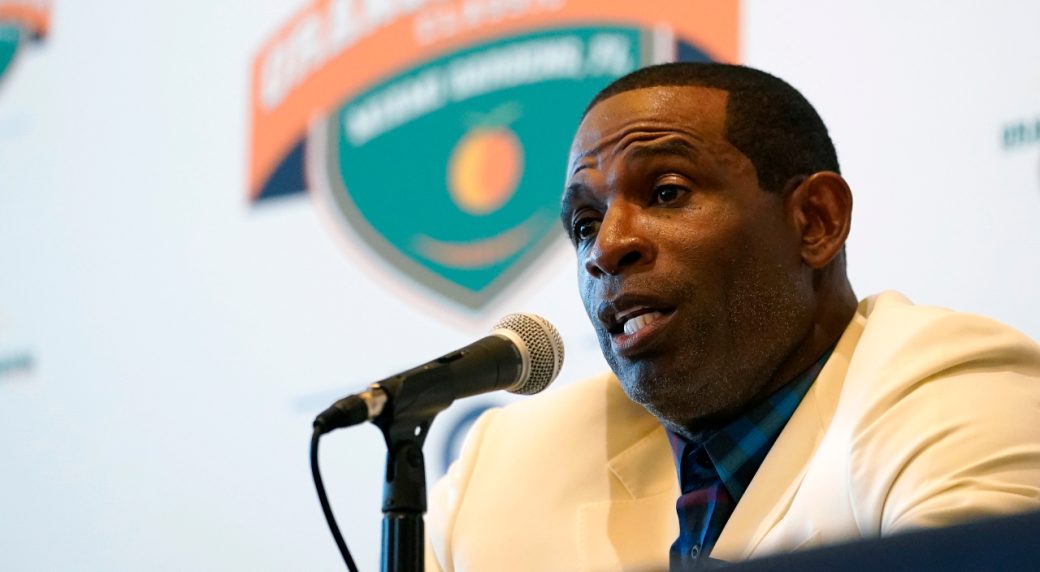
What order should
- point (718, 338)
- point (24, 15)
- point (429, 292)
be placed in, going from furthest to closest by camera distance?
point (24, 15)
point (429, 292)
point (718, 338)

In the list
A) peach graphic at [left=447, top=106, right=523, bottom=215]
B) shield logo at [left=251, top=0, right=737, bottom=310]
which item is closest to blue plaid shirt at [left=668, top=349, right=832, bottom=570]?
shield logo at [left=251, top=0, right=737, bottom=310]

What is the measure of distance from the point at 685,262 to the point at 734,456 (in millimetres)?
324

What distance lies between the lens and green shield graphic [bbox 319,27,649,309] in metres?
3.33

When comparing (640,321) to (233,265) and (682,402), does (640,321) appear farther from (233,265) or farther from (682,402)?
(233,265)

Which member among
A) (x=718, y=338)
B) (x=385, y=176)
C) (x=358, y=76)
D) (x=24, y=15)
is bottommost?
(x=718, y=338)

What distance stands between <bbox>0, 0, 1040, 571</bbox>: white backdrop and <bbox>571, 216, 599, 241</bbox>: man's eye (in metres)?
A: 0.60

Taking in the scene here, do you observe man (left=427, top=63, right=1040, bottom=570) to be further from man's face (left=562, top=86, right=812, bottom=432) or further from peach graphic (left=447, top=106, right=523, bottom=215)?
peach graphic (left=447, top=106, right=523, bottom=215)

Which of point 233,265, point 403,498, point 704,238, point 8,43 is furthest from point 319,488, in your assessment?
point 8,43

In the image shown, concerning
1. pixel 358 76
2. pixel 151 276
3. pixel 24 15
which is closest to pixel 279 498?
pixel 151 276

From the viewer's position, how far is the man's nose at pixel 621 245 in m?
2.36

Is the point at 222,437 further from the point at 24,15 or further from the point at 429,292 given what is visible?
the point at 24,15

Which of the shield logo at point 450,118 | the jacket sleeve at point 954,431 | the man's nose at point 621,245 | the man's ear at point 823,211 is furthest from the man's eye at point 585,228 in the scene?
the shield logo at point 450,118

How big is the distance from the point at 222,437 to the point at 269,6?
1.12 meters

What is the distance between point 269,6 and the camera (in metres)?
4.00
